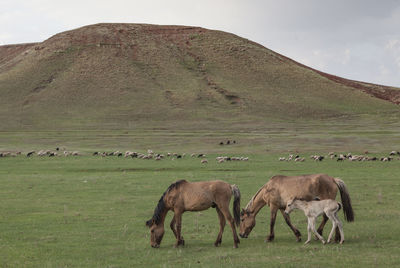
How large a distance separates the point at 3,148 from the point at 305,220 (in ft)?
155

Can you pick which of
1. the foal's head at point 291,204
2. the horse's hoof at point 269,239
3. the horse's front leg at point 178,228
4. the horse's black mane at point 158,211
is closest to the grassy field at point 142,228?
the horse's hoof at point 269,239

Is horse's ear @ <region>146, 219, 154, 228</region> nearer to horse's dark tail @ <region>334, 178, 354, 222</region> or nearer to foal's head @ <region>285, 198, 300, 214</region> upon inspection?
foal's head @ <region>285, 198, 300, 214</region>

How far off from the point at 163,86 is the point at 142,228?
89.5 m

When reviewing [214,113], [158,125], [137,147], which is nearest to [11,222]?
[137,147]

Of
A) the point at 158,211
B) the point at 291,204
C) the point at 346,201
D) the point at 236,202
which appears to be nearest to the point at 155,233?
the point at 158,211

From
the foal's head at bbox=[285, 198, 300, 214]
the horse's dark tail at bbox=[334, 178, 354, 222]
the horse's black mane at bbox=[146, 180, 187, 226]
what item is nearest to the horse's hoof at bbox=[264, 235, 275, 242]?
the foal's head at bbox=[285, 198, 300, 214]

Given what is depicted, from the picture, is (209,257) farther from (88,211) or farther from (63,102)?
(63,102)

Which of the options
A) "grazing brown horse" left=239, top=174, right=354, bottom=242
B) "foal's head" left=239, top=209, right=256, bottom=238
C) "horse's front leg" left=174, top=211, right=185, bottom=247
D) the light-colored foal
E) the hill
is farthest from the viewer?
the hill

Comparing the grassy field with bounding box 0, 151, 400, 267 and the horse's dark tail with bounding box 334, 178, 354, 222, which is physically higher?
the horse's dark tail with bounding box 334, 178, 354, 222

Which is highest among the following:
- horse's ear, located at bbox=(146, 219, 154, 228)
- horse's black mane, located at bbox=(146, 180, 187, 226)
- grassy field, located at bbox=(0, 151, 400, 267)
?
horse's black mane, located at bbox=(146, 180, 187, 226)

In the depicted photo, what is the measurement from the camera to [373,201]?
2039cm

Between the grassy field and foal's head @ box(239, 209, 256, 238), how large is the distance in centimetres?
24

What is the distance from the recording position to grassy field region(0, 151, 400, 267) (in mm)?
11664

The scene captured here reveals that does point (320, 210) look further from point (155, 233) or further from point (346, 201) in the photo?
point (155, 233)
